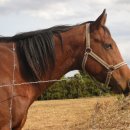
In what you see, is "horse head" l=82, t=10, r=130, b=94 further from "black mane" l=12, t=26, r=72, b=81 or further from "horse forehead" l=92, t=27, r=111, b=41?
"black mane" l=12, t=26, r=72, b=81

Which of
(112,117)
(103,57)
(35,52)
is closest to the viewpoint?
(35,52)

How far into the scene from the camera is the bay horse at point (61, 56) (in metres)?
5.24

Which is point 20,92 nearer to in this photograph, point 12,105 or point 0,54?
point 12,105

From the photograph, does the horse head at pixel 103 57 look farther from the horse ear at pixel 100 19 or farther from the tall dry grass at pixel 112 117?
the tall dry grass at pixel 112 117

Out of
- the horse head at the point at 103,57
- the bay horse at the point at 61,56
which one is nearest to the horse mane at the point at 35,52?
the bay horse at the point at 61,56

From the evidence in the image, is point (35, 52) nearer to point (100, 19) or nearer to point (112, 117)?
point (100, 19)

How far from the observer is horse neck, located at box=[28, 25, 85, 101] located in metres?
5.47

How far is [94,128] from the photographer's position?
36.7ft

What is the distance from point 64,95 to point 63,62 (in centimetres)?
3188

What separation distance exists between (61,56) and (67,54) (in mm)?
92

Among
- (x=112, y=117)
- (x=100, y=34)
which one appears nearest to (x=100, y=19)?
(x=100, y=34)

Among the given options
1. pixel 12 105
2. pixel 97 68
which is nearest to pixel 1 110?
pixel 12 105

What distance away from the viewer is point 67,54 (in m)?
5.50

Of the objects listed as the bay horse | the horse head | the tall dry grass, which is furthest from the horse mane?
the tall dry grass
